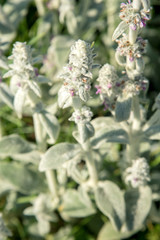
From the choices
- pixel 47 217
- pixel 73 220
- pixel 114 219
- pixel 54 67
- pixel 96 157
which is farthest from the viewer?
pixel 54 67

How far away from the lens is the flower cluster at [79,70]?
6.45 feet

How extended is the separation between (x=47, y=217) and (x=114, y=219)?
0.79 metres

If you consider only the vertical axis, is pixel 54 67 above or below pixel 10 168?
above

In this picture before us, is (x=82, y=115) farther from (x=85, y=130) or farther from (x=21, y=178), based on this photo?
(x=21, y=178)

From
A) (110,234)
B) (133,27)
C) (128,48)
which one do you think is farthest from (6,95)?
(110,234)

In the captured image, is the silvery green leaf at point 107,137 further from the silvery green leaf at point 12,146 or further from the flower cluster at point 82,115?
the silvery green leaf at point 12,146

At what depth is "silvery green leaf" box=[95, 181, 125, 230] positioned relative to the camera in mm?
2746

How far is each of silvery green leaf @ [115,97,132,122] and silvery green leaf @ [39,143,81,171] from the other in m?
0.43

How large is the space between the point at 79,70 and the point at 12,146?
1095 millimetres

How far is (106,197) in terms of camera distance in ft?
9.46

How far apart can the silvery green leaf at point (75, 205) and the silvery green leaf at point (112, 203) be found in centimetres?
23

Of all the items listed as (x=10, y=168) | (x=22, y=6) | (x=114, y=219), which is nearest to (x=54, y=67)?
(x=22, y=6)

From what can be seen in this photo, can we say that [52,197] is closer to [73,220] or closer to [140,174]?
[73,220]

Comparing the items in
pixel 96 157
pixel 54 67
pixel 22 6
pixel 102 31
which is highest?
pixel 22 6
